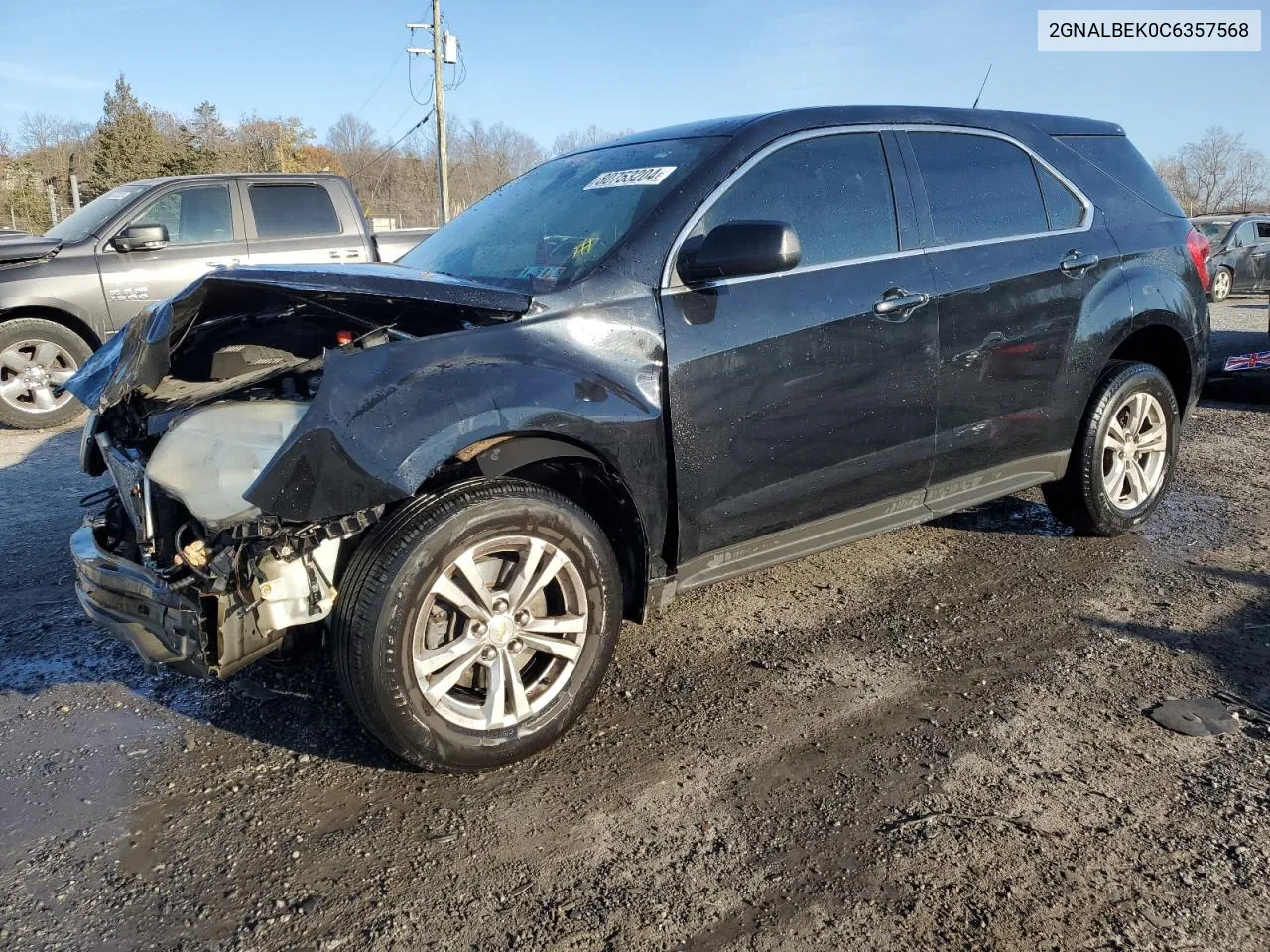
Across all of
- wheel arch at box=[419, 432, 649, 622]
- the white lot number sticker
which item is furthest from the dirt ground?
the white lot number sticker

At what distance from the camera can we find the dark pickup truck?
746 cm

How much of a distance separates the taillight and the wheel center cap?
13.0 feet

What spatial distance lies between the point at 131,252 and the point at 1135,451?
770 centimetres

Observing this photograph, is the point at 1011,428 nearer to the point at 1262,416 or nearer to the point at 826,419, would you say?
the point at 826,419

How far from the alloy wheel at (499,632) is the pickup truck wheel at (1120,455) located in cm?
277

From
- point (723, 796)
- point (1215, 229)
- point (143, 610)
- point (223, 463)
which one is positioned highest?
point (1215, 229)

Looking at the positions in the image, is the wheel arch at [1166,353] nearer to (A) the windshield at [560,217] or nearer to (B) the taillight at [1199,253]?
(B) the taillight at [1199,253]

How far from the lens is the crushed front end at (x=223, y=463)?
8.03 ft

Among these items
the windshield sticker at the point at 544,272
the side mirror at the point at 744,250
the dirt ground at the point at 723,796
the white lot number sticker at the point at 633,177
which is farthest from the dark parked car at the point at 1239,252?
the windshield sticker at the point at 544,272

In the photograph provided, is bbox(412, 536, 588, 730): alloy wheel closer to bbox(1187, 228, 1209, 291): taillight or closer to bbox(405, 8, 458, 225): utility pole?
bbox(1187, 228, 1209, 291): taillight

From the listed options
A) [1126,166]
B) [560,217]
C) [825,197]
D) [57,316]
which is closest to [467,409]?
[560,217]

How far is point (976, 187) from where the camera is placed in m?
3.93

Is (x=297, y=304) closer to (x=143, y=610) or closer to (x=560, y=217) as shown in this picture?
(x=560, y=217)

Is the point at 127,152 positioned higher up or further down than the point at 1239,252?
higher up
